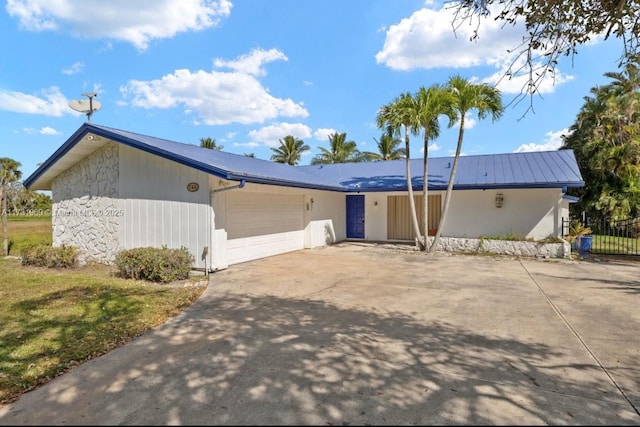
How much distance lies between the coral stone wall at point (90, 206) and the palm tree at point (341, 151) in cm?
2466

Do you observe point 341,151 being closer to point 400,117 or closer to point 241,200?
point 400,117

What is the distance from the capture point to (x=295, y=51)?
15453mm

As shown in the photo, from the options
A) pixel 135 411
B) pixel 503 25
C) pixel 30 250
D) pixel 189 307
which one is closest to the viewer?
pixel 135 411

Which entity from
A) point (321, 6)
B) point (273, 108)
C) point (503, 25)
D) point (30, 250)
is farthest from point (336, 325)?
point (273, 108)

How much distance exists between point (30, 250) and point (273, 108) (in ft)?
72.4

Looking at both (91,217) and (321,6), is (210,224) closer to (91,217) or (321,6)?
(91,217)

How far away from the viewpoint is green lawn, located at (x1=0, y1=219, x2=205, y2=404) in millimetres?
3961

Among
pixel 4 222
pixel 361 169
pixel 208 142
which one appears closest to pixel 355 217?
pixel 361 169

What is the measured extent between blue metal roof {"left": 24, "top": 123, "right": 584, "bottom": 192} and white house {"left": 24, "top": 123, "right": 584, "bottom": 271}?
1.6 inches

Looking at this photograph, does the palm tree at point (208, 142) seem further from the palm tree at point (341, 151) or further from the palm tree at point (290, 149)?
the palm tree at point (341, 151)

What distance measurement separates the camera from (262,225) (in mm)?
11594

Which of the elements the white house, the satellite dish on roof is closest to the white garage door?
the white house

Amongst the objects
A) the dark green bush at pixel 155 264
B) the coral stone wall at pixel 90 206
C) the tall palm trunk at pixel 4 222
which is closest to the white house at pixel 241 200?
the coral stone wall at pixel 90 206

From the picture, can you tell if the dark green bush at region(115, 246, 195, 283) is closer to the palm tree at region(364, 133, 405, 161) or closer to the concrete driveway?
the concrete driveway
